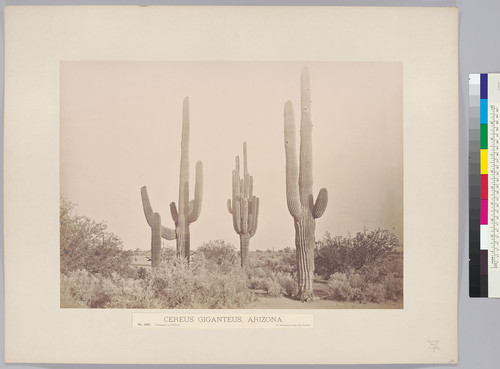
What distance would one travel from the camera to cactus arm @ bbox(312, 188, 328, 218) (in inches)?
129

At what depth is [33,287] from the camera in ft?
10.8

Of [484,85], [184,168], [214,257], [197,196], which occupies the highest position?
[484,85]

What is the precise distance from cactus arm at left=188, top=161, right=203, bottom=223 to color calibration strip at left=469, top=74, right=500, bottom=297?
1.66 meters

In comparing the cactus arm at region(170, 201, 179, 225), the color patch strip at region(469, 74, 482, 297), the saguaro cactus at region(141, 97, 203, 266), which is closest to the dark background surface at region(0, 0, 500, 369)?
the color patch strip at region(469, 74, 482, 297)

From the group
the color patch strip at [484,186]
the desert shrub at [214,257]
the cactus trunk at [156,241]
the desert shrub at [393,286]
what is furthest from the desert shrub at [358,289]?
the cactus trunk at [156,241]

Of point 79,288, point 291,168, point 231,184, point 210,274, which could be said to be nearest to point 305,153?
point 291,168

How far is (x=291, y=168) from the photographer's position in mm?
3271

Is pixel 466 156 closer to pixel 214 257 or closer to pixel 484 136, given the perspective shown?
pixel 484 136

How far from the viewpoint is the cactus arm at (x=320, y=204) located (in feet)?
10.7

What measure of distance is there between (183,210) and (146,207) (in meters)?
0.23

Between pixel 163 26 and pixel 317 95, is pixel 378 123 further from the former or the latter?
pixel 163 26

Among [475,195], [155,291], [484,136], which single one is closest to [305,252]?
[155,291]

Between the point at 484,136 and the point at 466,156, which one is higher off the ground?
the point at 484,136

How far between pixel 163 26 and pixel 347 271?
6.15 feet
